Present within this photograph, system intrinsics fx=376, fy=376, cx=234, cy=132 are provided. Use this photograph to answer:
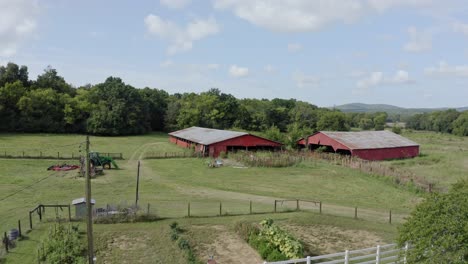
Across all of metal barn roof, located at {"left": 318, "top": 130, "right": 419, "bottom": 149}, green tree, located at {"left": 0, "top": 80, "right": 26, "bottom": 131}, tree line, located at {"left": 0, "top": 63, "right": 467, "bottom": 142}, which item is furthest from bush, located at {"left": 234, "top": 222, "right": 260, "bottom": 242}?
green tree, located at {"left": 0, "top": 80, "right": 26, "bottom": 131}

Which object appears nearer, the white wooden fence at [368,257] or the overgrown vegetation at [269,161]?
the white wooden fence at [368,257]

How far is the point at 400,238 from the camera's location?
12.8 metres

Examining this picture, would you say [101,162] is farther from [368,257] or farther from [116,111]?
[116,111]

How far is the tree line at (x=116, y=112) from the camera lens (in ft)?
228

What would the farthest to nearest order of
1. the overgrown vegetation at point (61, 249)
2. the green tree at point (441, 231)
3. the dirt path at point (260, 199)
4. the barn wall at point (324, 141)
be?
the barn wall at point (324, 141) < the dirt path at point (260, 199) < the overgrown vegetation at point (61, 249) < the green tree at point (441, 231)

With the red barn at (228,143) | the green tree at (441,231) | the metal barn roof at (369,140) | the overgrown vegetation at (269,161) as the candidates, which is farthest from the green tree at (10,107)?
the green tree at (441,231)

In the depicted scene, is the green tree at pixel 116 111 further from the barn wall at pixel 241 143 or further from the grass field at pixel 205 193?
the barn wall at pixel 241 143

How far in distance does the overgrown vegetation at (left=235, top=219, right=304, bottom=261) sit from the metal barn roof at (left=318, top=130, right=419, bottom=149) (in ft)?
102

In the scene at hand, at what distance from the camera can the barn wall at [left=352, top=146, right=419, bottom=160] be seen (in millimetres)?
46094

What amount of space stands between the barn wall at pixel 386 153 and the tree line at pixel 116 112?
10.9 metres

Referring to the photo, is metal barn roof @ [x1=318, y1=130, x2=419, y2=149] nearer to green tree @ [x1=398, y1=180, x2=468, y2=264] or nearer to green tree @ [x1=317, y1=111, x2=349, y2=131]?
green tree @ [x1=398, y1=180, x2=468, y2=264]

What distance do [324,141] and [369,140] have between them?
5783 millimetres

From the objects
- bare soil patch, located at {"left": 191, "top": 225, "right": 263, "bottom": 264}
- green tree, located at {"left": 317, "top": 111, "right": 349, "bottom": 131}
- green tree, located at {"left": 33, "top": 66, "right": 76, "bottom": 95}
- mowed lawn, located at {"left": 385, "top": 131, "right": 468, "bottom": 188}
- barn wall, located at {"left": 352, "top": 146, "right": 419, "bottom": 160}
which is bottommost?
bare soil patch, located at {"left": 191, "top": 225, "right": 263, "bottom": 264}

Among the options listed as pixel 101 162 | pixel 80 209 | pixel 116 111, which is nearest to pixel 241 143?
pixel 101 162
